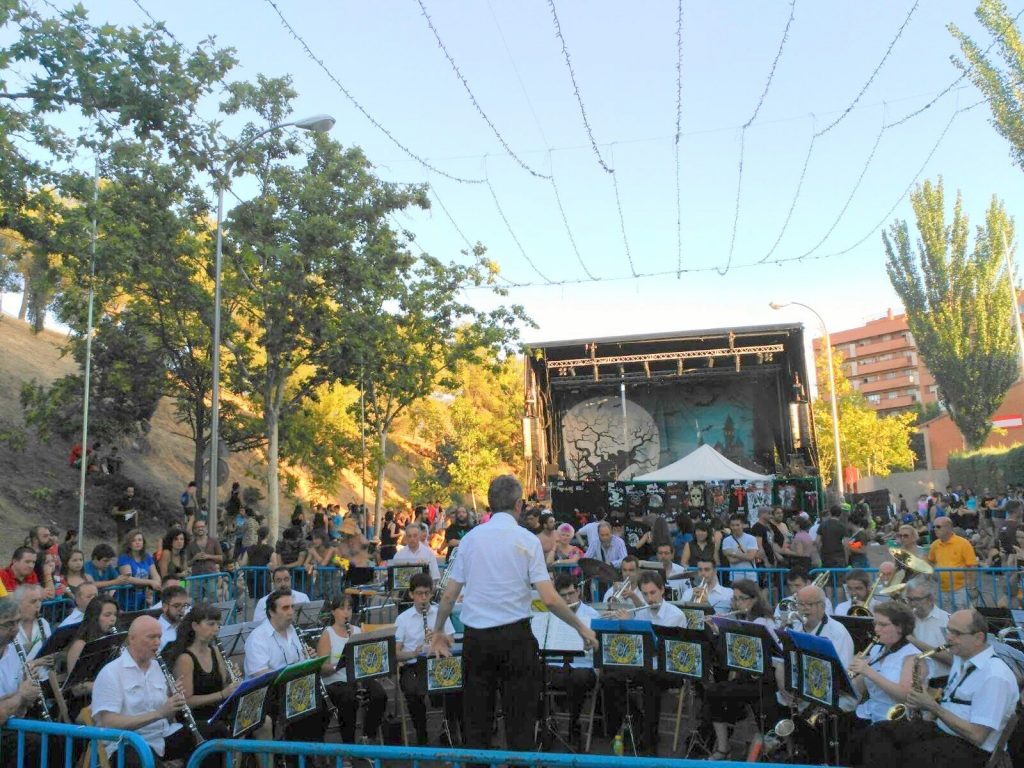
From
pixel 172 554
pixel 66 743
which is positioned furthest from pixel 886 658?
pixel 172 554

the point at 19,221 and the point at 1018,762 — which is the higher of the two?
the point at 19,221

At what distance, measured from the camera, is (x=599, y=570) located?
11000 millimetres

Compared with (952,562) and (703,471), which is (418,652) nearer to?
(952,562)

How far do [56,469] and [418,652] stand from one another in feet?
80.2

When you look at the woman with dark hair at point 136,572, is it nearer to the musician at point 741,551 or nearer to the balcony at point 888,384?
the musician at point 741,551

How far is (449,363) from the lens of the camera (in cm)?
2545

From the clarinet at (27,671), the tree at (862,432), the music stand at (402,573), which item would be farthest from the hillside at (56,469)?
the tree at (862,432)

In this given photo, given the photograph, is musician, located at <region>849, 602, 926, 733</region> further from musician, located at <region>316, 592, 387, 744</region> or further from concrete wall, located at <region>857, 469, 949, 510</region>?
concrete wall, located at <region>857, 469, 949, 510</region>

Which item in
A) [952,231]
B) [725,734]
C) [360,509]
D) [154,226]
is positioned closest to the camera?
[725,734]

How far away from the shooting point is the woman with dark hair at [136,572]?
10.4 metres

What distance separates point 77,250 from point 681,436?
18552 mm

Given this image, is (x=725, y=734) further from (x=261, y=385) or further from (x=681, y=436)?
(x=681, y=436)

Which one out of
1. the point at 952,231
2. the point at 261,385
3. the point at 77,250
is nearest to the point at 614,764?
the point at 77,250

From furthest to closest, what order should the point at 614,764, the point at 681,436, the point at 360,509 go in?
1. the point at 360,509
2. the point at 681,436
3. the point at 614,764
